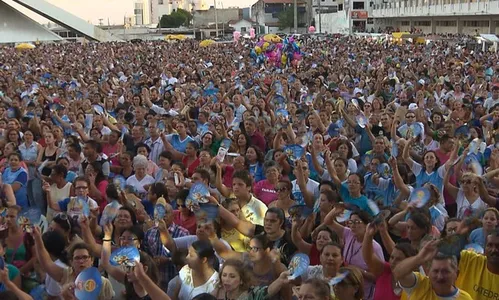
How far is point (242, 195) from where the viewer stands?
562 centimetres

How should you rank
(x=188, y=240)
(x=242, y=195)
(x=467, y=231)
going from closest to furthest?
(x=467, y=231), (x=188, y=240), (x=242, y=195)

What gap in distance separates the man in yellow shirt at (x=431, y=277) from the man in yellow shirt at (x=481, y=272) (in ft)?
1.03

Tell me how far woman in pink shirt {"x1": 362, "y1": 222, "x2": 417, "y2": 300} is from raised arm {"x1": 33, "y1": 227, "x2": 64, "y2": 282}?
1.90m

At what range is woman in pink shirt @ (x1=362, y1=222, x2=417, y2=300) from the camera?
12.9ft

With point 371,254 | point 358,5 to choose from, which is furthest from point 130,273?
point 358,5

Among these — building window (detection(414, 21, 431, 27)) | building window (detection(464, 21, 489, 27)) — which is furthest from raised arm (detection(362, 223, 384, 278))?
building window (detection(414, 21, 431, 27))

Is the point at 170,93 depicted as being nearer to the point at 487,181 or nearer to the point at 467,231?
the point at 487,181

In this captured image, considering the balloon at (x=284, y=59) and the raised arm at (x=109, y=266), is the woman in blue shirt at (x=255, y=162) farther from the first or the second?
the balloon at (x=284, y=59)

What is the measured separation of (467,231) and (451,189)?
5.73 ft

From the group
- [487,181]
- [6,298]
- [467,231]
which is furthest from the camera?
[487,181]

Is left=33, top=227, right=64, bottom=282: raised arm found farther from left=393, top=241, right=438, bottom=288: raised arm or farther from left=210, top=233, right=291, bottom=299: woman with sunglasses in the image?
left=393, top=241, right=438, bottom=288: raised arm

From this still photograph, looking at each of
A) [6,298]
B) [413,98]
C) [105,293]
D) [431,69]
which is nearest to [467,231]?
[105,293]

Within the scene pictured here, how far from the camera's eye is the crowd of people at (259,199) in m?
3.96

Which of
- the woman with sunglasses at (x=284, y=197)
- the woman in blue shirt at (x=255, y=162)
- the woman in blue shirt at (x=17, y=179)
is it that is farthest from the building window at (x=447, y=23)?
the woman with sunglasses at (x=284, y=197)
